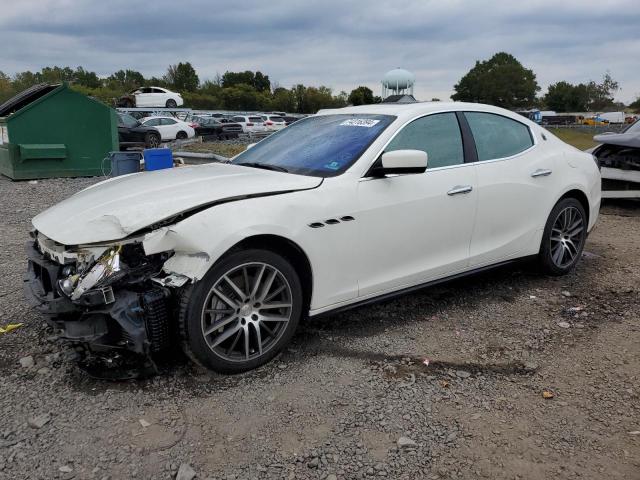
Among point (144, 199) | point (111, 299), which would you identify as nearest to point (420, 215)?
point (144, 199)

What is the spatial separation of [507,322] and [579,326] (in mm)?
516

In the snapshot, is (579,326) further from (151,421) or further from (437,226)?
(151,421)

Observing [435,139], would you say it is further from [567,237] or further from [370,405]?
[370,405]

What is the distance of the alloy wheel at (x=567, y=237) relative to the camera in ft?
16.9

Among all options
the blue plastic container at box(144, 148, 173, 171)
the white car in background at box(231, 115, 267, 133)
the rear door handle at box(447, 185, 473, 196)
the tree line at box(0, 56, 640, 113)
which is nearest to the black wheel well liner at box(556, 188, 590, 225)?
the rear door handle at box(447, 185, 473, 196)

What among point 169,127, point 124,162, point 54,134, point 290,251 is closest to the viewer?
point 290,251

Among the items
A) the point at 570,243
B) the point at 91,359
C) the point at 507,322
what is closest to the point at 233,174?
the point at 91,359

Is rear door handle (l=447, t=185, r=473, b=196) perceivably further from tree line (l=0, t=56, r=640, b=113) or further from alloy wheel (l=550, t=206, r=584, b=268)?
tree line (l=0, t=56, r=640, b=113)

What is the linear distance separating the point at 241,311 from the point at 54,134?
36.0ft

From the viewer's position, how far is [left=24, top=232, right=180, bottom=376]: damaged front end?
306 centimetres

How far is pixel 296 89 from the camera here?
85.2 meters

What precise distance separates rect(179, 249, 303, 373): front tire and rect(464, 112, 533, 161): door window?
2.02 metres

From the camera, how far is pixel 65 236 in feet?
10.6

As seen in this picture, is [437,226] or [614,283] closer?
[437,226]
